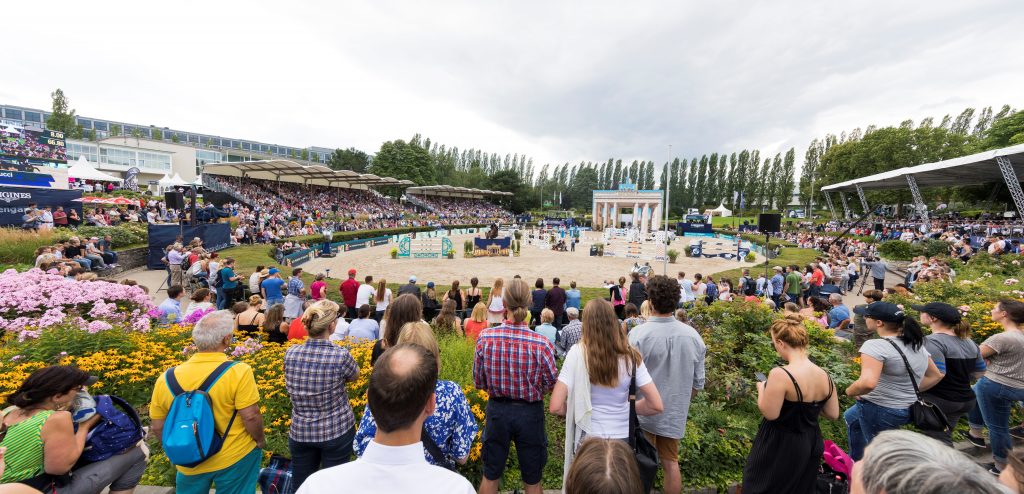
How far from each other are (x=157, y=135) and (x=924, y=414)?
349ft

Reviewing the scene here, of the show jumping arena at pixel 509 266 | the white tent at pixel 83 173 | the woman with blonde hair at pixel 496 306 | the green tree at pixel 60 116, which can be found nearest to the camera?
the woman with blonde hair at pixel 496 306

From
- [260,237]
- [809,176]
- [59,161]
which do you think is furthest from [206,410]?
[809,176]

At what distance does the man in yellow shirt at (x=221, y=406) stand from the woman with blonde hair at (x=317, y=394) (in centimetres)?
23

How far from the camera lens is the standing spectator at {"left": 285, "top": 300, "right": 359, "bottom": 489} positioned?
8.77 feet

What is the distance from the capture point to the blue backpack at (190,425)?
2330mm

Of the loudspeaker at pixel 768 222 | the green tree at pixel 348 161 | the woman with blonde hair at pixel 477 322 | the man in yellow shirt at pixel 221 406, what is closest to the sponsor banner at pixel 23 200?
the woman with blonde hair at pixel 477 322

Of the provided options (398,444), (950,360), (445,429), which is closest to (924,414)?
(950,360)

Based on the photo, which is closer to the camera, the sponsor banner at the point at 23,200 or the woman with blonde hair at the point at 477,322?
the woman with blonde hair at the point at 477,322

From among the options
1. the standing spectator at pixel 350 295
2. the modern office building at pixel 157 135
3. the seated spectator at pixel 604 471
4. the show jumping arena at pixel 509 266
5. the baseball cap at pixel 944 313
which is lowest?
the show jumping arena at pixel 509 266

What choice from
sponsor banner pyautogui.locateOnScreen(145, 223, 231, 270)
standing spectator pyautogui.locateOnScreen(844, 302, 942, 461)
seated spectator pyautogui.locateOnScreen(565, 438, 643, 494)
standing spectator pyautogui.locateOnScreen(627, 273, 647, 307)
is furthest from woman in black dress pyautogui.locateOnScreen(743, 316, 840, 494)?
sponsor banner pyautogui.locateOnScreen(145, 223, 231, 270)

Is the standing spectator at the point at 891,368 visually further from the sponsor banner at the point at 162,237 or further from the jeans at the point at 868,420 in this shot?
the sponsor banner at the point at 162,237

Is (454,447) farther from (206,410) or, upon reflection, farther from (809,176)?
(809,176)

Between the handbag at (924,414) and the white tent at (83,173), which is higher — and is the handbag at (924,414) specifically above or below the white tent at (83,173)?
below

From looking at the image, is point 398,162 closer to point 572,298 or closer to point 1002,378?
point 572,298
